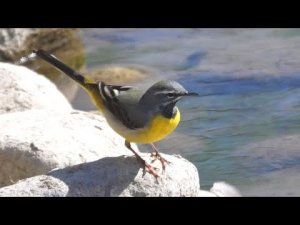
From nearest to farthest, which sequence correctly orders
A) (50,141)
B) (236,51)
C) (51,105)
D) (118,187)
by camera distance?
(118,187)
(50,141)
(51,105)
(236,51)

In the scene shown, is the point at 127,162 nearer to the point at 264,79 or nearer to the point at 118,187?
the point at 118,187

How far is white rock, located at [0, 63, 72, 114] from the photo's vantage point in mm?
9305

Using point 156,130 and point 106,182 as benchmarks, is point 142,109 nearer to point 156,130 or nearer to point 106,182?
point 156,130

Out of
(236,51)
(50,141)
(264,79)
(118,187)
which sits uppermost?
(236,51)

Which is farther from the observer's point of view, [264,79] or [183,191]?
[264,79]

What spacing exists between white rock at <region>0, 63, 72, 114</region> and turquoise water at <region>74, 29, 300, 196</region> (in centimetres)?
153

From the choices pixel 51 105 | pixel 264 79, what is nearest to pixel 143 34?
pixel 264 79

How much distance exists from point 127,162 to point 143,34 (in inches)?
315

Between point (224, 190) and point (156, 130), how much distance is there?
2.51 m

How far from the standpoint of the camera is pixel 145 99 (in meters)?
6.79

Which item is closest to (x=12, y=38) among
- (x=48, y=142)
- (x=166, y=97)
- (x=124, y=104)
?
(x=48, y=142)

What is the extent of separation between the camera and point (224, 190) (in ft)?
29.4

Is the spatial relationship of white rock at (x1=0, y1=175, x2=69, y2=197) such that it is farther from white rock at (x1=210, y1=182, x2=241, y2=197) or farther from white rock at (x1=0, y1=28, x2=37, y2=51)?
white rock at (x1=0, y1=28, x2=37, y2=51)

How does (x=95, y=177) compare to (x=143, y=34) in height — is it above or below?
below
